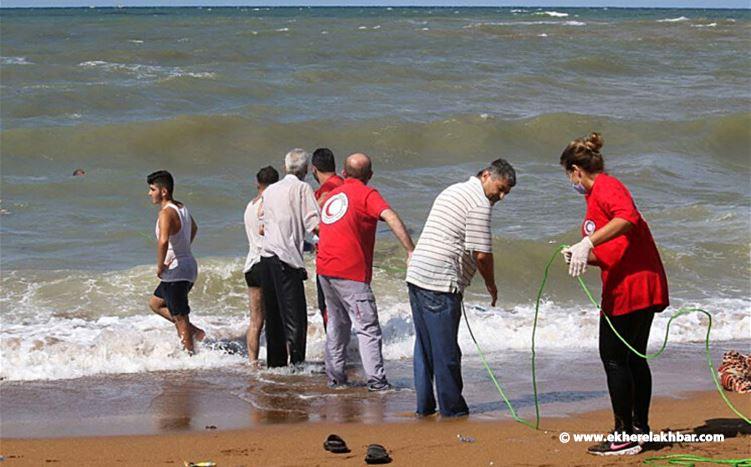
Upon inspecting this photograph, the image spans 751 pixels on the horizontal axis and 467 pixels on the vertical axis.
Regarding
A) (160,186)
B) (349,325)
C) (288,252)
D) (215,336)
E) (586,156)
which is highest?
(586,156)

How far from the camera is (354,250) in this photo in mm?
7102

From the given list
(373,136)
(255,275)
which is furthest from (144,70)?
(255,275)

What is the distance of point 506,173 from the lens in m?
6.14

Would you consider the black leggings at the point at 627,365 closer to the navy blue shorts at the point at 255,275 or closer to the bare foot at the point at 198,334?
the navy blue shorts at the point at 255,275

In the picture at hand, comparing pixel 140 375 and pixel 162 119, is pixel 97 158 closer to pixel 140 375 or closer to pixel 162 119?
pixel 162 119

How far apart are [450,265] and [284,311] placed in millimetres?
2111

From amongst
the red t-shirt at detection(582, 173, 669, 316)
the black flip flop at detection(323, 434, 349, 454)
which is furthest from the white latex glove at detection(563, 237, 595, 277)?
the black flip flop at detection(323, 434, 349, 454)

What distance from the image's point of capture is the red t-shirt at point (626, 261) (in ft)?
17.5

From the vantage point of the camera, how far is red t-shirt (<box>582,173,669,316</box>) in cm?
534

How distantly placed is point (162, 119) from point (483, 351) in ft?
42.7

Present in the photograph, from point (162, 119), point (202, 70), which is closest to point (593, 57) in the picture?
point (202, 70)

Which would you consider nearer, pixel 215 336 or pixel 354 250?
pixel 354 250

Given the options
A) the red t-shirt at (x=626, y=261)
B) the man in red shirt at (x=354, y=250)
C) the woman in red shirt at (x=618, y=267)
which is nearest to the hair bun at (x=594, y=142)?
the woman in red shirt at (x=618, y=267)

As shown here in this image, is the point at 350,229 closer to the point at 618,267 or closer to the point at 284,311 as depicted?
the point at 284,311
